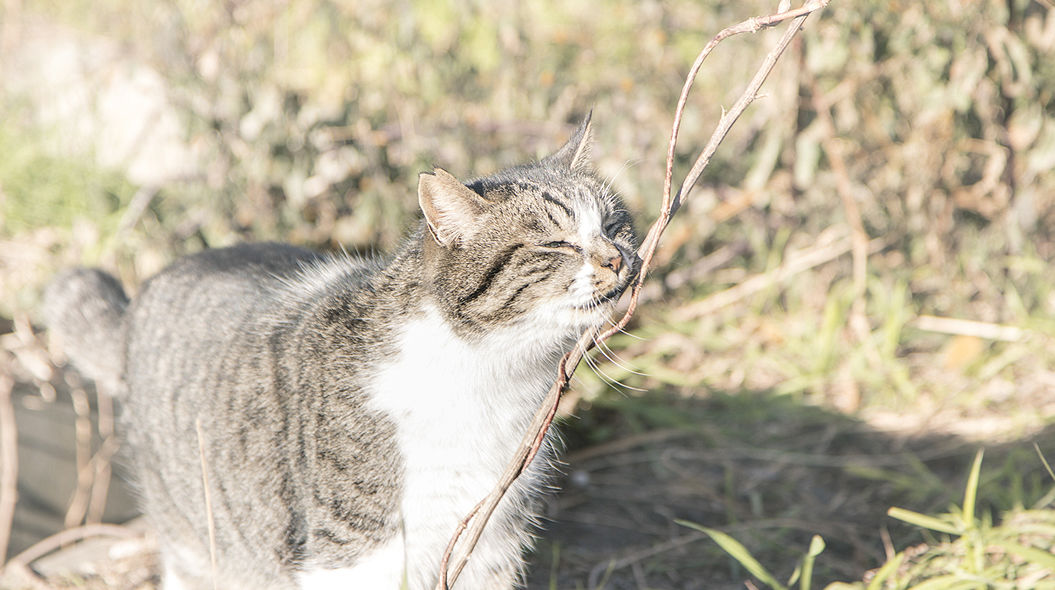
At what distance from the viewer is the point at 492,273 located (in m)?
1.75

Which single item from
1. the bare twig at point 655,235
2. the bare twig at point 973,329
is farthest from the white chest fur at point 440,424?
the bare twig at point 973,329

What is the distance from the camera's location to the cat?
173 cm

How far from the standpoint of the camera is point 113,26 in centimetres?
473

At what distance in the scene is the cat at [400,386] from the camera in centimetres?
173

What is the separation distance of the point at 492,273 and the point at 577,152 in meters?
0.44

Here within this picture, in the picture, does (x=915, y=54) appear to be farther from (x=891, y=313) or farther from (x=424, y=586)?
(x=424, y=586)

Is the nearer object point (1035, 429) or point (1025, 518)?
point (1025, 518)

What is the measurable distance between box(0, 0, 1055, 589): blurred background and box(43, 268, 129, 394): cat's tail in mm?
402

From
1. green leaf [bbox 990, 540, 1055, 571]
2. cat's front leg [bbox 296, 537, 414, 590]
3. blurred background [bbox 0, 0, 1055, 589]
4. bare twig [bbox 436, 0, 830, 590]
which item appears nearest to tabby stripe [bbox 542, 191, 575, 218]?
bare twig [bbox 436, 0, 830, 590]

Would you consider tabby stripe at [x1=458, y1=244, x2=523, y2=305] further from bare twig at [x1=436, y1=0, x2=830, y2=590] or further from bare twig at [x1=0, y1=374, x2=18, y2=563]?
bare twig at [x1=0, y1=374, x2=18, y2=563]

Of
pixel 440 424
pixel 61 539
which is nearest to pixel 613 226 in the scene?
pixel 440 424

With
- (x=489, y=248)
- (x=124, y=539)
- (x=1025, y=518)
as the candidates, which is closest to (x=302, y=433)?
(x=489, y=248)

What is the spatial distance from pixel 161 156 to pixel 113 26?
4.52 ft

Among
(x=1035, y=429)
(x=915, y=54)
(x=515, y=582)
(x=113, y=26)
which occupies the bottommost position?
(x=1035, y=429)
